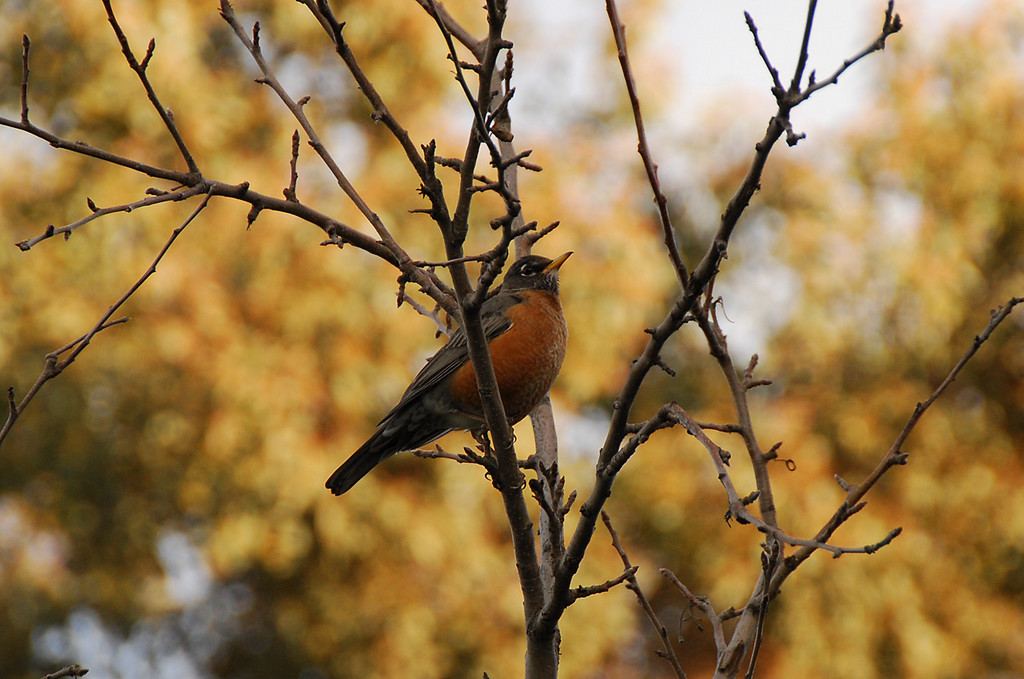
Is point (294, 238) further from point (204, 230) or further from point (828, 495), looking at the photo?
point (828, 495)

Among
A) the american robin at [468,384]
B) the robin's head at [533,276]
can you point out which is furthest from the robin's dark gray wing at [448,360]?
the robin's head at [533,276]

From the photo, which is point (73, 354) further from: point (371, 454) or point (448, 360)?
point (448, 360)

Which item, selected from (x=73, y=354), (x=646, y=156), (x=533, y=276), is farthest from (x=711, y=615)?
(x=533, y=276)

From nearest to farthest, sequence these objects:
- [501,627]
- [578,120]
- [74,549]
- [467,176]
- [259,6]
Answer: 1. [467,176]
2. [501,627]
3. [74,549]
4. [259,6]
5. [578,120]

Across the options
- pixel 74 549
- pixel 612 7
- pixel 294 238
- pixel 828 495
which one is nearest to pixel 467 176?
pixel 612 7

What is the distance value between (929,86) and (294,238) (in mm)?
6789

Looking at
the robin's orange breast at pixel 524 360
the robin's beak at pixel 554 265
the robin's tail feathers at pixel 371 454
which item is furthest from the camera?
the robin's beak at pixel 554 265

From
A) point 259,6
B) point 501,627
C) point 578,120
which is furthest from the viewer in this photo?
point 578,120

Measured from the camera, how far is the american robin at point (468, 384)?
383 cm

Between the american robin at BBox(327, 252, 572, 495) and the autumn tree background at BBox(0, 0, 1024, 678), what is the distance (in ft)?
12.7

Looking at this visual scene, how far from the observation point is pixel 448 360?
13.8 feet

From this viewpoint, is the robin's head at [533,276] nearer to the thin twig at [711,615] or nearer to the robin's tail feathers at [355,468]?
the robin's tail feathers at [355,468]

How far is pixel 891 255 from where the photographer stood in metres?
9.63

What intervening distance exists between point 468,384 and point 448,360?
0.23m
